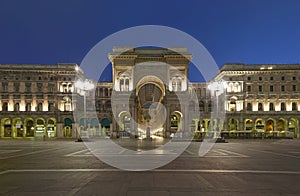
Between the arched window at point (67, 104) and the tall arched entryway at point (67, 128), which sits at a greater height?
the arched window at point (67, 104)

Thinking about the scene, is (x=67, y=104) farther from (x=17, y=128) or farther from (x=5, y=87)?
(x=5, y=87)

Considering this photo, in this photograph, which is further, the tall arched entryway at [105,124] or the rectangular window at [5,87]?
the tall arched entryway at [105,124]

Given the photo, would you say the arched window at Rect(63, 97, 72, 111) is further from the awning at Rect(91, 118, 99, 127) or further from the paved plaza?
the paved plaza

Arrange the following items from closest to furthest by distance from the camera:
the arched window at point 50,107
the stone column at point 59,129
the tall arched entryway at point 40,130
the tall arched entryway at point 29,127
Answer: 1. the tall arched entryway at point 40,130
2. the stone column at point 59,129
3. the tall arched entryway at point 29,127
4. the arched window at point 50,107

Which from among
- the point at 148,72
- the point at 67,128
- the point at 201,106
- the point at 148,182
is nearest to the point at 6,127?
the point at 67,128

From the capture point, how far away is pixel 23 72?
71062 mm

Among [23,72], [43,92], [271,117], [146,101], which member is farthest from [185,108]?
[146,101]

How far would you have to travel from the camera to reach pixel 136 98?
2985 inches

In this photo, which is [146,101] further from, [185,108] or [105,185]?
[105,185]

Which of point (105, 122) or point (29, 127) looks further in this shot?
point (105, 122)

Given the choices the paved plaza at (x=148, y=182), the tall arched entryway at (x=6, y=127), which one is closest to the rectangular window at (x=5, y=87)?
the tall arched entryway at (x=6, y=127)

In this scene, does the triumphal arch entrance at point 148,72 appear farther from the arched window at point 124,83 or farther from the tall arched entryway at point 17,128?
the tall arched entryway at point 17,128

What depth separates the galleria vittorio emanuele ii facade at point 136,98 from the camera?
7025cm

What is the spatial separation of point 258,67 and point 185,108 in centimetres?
2375
